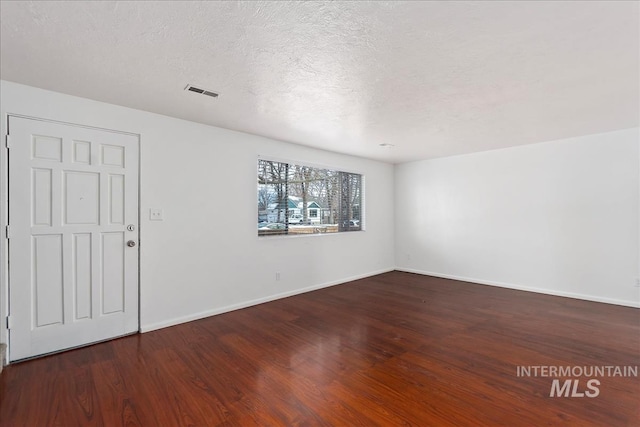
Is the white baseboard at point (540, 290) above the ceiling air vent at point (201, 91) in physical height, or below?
below

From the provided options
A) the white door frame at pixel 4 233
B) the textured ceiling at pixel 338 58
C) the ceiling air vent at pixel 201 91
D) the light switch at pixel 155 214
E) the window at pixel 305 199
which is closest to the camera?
the textured ceiling at pixel 338 58

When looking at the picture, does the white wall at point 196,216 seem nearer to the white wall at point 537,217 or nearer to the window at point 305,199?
the window at point 305,199

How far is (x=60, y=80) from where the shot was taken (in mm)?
2426

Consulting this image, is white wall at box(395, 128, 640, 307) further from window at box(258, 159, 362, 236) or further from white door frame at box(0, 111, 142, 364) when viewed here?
white door frame at box(0, 111, 142, 364)

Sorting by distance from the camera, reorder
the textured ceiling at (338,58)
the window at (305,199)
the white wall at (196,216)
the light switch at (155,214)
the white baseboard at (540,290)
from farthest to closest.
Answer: the window at (305,199), the white baseboard at (540,290), the light switch at (155,214), the white wall at (196,216), the textured ceiling at (338,58)

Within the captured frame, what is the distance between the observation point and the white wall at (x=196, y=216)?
2.94m

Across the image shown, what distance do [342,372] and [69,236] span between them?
110 inches

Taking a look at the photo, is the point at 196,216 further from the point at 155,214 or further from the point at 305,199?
the point at 305,199

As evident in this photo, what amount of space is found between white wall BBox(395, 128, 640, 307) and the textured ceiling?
952 millimetres

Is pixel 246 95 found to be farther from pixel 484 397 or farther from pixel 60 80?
pixel 484 397

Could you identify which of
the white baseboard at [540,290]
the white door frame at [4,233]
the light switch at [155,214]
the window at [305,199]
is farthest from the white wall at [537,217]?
the white door frame at [4,233]

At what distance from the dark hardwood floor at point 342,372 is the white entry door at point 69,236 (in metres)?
0.25

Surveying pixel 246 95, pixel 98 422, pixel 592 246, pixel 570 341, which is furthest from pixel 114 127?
pixel 592 246

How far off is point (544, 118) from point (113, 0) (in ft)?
14.0
